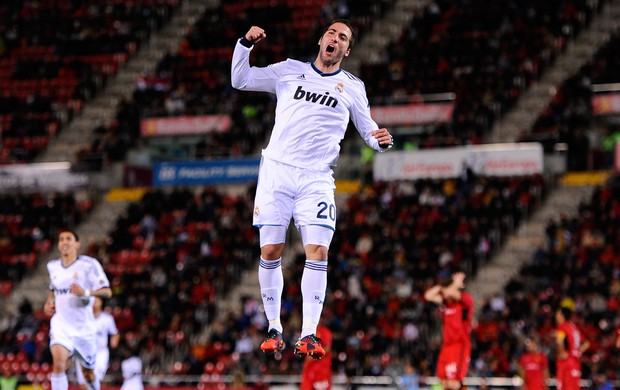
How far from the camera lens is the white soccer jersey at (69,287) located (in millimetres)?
17766

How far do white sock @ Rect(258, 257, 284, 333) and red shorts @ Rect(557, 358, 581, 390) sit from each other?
10675 mm

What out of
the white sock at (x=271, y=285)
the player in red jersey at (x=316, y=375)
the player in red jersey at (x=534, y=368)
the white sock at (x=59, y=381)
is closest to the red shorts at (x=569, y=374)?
the player in red jersey at (x=534, y=368)

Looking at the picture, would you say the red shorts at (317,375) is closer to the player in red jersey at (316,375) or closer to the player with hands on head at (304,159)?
the player in red jersey at (316,375)

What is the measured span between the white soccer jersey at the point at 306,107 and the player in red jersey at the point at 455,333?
310 inches

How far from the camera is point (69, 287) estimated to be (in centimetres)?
1775

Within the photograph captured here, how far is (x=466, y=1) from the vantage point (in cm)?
4006

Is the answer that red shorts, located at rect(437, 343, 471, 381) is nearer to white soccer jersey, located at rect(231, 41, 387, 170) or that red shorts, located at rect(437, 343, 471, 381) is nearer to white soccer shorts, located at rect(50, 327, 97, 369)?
white soccer shorts, located at rect(50, 327, 97, 369)

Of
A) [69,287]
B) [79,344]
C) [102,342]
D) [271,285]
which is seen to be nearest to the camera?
[271,285]

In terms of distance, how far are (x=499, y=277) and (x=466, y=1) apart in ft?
39.1

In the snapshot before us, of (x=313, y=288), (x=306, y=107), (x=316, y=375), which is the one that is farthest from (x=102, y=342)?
(x=306, y=107)

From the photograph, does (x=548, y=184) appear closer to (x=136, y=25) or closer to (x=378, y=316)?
(x=378, y=316)

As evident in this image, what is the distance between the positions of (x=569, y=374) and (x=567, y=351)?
488mm

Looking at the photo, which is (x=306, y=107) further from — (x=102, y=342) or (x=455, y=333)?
(x=102, y=342)

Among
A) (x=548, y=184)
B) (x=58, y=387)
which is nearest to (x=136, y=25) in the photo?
(x=548, y=184)
